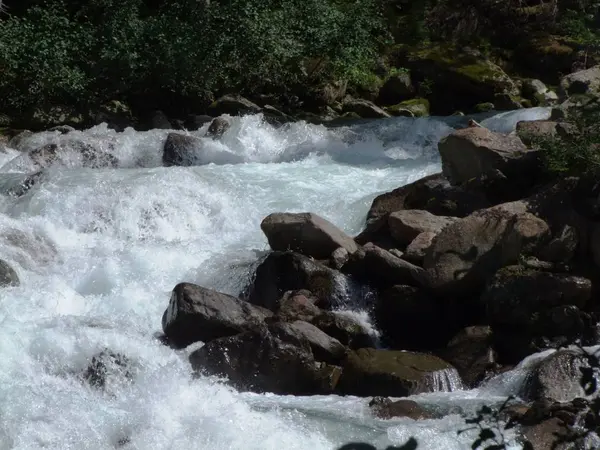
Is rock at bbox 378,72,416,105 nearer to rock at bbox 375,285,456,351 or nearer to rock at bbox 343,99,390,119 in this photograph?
rock at bbox 343,99,390,119

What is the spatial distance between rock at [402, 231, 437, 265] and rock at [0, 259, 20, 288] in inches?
148

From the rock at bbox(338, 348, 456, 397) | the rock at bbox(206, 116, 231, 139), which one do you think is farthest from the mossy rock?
the rock at bbox(338, 348, 456, 397)

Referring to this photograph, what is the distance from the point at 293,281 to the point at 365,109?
9.35 m

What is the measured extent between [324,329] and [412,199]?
3124 mm

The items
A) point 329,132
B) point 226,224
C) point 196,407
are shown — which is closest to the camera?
point 196,407

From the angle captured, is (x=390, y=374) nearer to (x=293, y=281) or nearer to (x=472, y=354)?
(x=472, y=354)

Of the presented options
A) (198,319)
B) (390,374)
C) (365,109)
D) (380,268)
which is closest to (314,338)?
(390,374)

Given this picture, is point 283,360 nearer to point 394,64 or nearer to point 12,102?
point 12,102

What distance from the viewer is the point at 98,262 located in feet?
33.6

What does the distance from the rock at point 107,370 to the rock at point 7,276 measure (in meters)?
2.06

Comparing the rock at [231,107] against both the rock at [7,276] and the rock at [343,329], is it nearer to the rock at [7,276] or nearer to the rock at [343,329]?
the rock at [7,276]

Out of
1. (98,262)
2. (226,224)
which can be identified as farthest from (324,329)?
(226,224)

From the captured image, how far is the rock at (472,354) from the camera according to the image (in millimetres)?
8062

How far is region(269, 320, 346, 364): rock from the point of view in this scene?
26.1 feet
